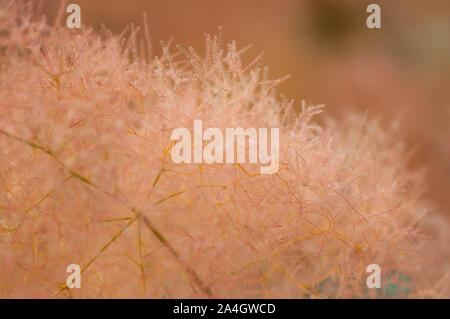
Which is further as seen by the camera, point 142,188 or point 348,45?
point 348,45

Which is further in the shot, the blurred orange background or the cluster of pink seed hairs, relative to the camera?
the blurred orange background

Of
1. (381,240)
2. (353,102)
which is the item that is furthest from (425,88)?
(381,240)

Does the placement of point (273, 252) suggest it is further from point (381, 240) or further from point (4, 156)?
point (4, 156)

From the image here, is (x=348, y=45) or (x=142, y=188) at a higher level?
(x=348, y=45)

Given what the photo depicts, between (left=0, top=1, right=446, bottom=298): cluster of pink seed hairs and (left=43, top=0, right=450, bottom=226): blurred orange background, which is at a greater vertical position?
(left=43, top=0, right=450, bottom=226): blurred orange background
